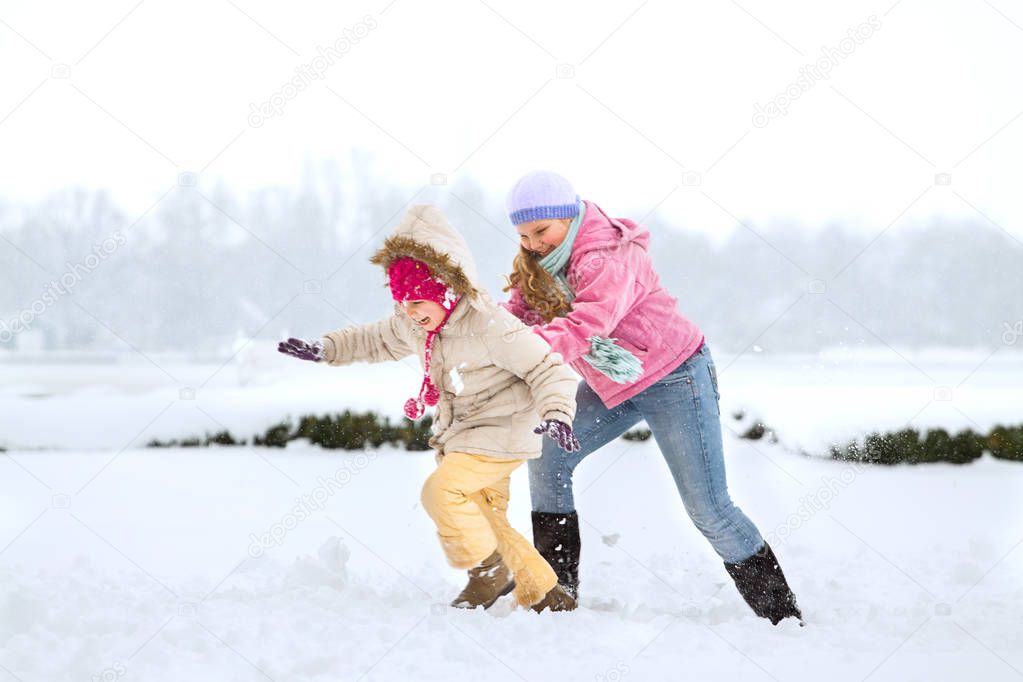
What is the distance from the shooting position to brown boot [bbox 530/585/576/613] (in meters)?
3.16

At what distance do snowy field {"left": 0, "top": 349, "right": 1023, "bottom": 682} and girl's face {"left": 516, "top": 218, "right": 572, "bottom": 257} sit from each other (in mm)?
1236

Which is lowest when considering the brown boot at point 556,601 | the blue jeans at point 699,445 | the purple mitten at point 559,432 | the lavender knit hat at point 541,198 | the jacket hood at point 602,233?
the brown boot at point 556,601

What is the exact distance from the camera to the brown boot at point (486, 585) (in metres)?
3.16

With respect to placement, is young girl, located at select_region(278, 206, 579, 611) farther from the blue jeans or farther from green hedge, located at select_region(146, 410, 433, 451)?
green hedge, located at select_region(146, 410, 433, 451)

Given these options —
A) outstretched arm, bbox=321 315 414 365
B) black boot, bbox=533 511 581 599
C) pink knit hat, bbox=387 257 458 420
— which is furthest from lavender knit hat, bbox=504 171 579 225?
black boot, bbox=533 511 581 599

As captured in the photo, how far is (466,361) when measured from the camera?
3047 mm

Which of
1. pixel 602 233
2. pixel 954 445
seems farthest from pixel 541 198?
A: pixel 954 445

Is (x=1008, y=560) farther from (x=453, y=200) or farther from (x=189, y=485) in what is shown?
(x=453, y=200)

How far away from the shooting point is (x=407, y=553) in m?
4.57

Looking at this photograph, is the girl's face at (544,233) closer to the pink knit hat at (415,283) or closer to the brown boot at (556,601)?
the pink knit hat at (415,283)

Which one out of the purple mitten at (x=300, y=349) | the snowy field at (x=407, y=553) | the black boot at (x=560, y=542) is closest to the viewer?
the snowy field at (x=407, y=553)

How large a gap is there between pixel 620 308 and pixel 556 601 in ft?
3.34

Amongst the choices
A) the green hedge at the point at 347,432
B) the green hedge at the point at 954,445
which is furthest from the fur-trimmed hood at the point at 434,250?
the green hedge at the point at 954,445

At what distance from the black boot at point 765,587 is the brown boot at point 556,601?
0.59 m
